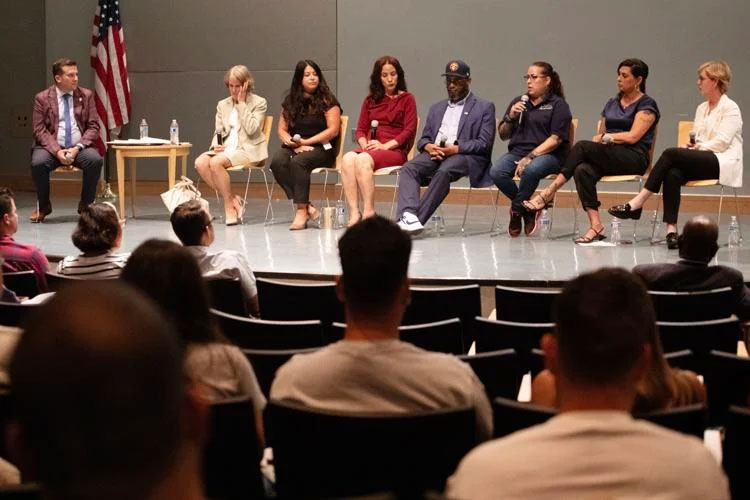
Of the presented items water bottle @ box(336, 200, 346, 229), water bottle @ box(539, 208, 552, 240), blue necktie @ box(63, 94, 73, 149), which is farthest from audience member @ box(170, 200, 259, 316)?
blue necktie @ box(63, 94, 73, 149)

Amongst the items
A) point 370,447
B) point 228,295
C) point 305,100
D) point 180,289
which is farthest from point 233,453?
point 305,100

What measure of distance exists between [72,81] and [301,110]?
196 centimetres

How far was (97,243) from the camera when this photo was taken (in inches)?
178

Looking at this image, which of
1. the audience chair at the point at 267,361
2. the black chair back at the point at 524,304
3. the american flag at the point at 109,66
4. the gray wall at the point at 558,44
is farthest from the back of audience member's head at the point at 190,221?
the american flag at the point at 109,66

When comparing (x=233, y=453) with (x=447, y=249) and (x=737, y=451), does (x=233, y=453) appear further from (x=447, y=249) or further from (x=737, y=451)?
(x=447, y=249)

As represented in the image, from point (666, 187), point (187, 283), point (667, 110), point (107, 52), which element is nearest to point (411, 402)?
point (187, 283)

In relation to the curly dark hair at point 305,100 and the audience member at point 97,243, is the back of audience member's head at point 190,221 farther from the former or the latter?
the curly dark hair at point 305,100

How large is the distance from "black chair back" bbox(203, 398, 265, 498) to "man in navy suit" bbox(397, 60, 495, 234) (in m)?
5.51

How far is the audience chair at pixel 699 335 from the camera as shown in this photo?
11.0 feet

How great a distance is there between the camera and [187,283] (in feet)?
8.24

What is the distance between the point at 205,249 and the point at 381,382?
2.38 m

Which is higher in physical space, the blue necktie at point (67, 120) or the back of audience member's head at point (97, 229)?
A: the blue necktie at point (67, 120)

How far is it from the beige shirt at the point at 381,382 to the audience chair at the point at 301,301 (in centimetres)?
195

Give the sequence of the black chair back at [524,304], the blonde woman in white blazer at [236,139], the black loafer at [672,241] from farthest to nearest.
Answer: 1. the blonde woman in white blazer at [236,139]
2. the black loafer at [672,241]
3. the black chair back at [524,304]
